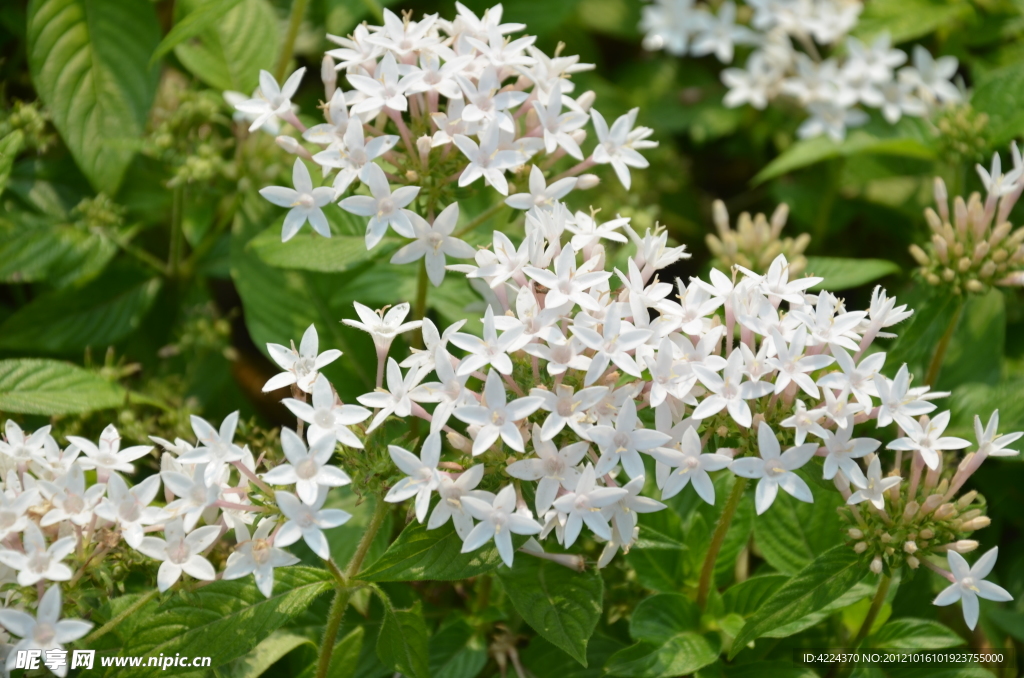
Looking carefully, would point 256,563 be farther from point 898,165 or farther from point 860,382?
point 898,165

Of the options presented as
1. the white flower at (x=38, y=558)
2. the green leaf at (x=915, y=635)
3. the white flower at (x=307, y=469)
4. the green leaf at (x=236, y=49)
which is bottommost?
the green leaf at (x=915, y=635)

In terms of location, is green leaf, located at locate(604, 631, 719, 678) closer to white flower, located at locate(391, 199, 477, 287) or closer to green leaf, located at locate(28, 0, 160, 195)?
white flower, located at locate(391, 199, 477, 287)

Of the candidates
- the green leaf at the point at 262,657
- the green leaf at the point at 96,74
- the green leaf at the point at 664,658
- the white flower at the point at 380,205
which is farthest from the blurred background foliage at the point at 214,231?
the green leaf at the point at 262,657

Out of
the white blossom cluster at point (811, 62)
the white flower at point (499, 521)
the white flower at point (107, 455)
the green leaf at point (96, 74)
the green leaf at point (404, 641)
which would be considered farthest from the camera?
the white blossom cluster at point (811, 62)

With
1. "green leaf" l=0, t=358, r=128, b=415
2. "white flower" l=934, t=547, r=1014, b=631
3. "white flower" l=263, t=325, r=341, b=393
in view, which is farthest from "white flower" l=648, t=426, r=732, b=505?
"green leaf" l=0, t=358, r=128, b=415

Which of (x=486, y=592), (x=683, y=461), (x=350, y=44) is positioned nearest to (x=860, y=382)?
(x=683, y=461)

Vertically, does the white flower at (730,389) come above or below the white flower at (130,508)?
above

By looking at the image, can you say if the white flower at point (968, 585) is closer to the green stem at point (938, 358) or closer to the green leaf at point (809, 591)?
the green leaf at point (809, 591)
